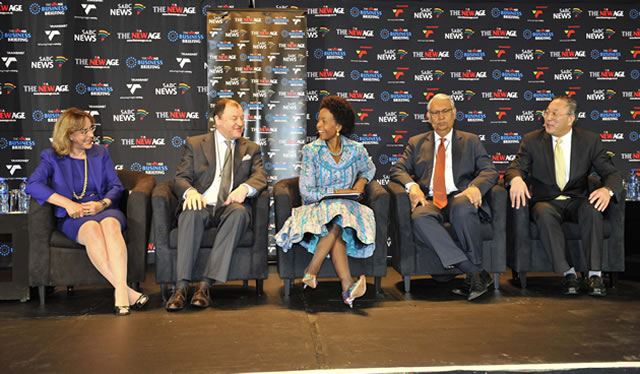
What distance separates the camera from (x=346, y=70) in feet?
19.7

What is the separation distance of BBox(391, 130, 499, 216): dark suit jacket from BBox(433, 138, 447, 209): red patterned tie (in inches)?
2.0

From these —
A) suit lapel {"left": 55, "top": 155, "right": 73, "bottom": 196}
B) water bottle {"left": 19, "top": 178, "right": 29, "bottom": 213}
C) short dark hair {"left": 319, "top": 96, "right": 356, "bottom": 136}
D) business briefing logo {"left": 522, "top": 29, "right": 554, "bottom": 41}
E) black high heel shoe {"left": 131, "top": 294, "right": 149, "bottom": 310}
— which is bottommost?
black high heel shoe {"left": 131, "top": 294, "right": 149, "bottom": 310}

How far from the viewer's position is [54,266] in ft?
12.5

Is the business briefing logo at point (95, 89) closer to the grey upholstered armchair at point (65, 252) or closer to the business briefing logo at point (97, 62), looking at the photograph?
the business briefing logo at point (97, 62)

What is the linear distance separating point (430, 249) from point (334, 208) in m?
0.81

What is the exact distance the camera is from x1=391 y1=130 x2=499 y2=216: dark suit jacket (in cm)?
428

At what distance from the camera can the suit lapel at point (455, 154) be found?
4301 millimetres

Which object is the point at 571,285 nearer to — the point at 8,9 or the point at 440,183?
the point at 440,183

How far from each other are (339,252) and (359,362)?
133 centimetres

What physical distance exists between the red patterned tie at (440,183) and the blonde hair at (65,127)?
2.61m

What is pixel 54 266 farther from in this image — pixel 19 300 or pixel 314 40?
pixel 314 40

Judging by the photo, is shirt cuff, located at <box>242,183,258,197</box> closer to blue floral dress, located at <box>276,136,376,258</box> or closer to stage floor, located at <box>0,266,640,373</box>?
blue floral dress, located at <box>276,136,376,258</box>

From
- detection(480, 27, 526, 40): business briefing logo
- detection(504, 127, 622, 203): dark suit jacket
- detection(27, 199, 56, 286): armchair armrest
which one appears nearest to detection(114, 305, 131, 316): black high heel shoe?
detection(27, 199, 56, 286): armchair armrest

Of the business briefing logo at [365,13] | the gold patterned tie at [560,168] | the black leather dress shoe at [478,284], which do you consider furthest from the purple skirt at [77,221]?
the business briefing logo at [365,13]
